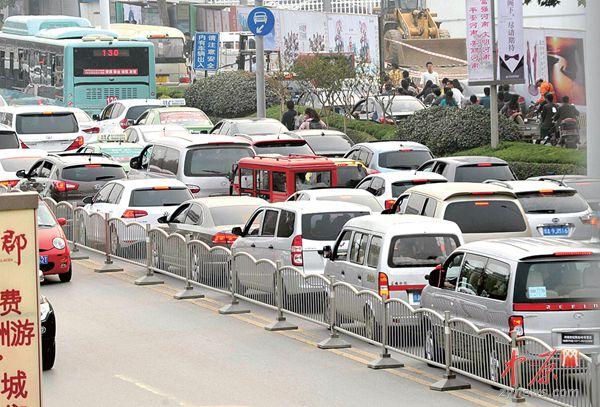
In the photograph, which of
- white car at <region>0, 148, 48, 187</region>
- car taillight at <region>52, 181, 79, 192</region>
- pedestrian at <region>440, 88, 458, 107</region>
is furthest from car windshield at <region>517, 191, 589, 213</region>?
pedestrian at <region>440, 88, 458, 107</region>

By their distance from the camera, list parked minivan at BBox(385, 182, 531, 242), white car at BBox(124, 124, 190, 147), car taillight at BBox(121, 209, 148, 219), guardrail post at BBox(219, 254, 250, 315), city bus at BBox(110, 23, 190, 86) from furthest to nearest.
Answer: city bus at BBox(110, 23, 190, 86)
white car at BBox(124, 124, 190, 147)
car taillight at BBox(121, 209, 148, 219)
guardrail post at BBox(219, 254, 250, 315)
parked minivan at BBox(385, 182, 531, 242)

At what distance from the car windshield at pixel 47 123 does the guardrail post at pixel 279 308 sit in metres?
21.1

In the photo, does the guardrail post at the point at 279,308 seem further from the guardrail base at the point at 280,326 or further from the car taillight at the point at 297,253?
the car taillight at the point at 297,253

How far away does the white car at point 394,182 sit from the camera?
22016mm

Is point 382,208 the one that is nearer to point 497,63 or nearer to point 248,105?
point 497,63

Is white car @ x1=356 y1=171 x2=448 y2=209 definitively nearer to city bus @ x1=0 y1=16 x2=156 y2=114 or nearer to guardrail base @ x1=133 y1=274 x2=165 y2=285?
guardrail base @ x1=133 y1=274 x2=165 y2=285

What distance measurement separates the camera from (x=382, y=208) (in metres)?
20.8

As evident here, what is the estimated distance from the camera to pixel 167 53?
70625 millimetres

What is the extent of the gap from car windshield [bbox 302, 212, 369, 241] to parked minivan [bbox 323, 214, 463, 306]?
1.98m

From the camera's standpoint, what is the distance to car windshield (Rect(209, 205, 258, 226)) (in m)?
20.3

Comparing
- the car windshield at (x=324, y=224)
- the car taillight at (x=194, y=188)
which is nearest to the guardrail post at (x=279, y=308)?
the car windshield at (x=324, y=224)

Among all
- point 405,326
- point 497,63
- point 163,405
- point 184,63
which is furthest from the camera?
point 184,63

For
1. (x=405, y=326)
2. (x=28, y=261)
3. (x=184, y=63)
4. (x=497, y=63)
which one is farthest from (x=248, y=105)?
(x=28, y=261)

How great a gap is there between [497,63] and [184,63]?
42.9 meters
